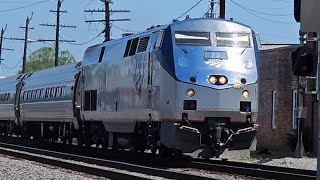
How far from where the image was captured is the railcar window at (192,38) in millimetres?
17219

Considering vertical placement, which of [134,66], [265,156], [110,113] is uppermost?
[134,66]

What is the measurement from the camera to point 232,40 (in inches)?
692

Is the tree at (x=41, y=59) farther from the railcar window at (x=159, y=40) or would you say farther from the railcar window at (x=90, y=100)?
the railcar window at (x=159, y=40)

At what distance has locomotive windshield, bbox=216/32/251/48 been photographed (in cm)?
1753

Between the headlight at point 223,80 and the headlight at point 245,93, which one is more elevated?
the headlight at point 223,80

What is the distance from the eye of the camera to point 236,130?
56.1ft

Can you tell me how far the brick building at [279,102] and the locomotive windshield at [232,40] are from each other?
10897 millimetres

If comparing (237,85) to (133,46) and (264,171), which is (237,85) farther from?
(133,46)

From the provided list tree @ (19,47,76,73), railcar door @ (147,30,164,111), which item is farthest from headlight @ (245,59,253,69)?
tree @ (19,47,76,73)

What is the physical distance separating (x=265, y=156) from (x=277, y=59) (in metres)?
6.79

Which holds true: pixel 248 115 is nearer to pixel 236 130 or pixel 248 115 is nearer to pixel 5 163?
pixel 236 130

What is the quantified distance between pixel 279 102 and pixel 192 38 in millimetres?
13602

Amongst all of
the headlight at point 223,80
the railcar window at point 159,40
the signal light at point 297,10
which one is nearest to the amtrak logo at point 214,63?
the headlight at point 223,80

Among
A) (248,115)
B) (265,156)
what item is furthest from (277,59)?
(248,115)
